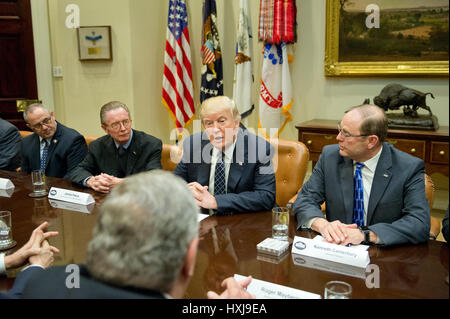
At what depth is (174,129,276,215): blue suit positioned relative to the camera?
2.18m

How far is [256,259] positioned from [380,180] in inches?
33.0

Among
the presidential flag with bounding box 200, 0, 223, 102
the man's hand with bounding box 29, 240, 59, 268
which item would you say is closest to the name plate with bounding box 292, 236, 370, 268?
the man's hand with bounding box 29, 240, 59, 268

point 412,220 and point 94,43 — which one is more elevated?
point 94,43

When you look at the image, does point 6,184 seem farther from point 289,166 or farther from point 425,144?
point 425,144

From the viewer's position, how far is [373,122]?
2113 millimetres

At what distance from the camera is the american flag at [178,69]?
5000 millimetres

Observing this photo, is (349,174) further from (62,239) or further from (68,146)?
(68,146)

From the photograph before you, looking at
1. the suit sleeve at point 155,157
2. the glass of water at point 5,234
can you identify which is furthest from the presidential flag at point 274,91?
the glass of water at point 5,234

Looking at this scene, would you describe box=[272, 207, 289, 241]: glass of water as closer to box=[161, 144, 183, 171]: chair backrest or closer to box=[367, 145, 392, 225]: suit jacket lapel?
box=[367, 145, 392, 225]: suit jacket lapel

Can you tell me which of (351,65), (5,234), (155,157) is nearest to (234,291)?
(5,234)

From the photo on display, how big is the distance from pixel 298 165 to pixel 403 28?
2412 mm

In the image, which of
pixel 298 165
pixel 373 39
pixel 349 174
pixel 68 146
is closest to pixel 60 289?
pixel 349 174

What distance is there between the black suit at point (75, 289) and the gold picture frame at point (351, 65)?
4094 mm

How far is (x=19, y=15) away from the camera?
17.7 feet
